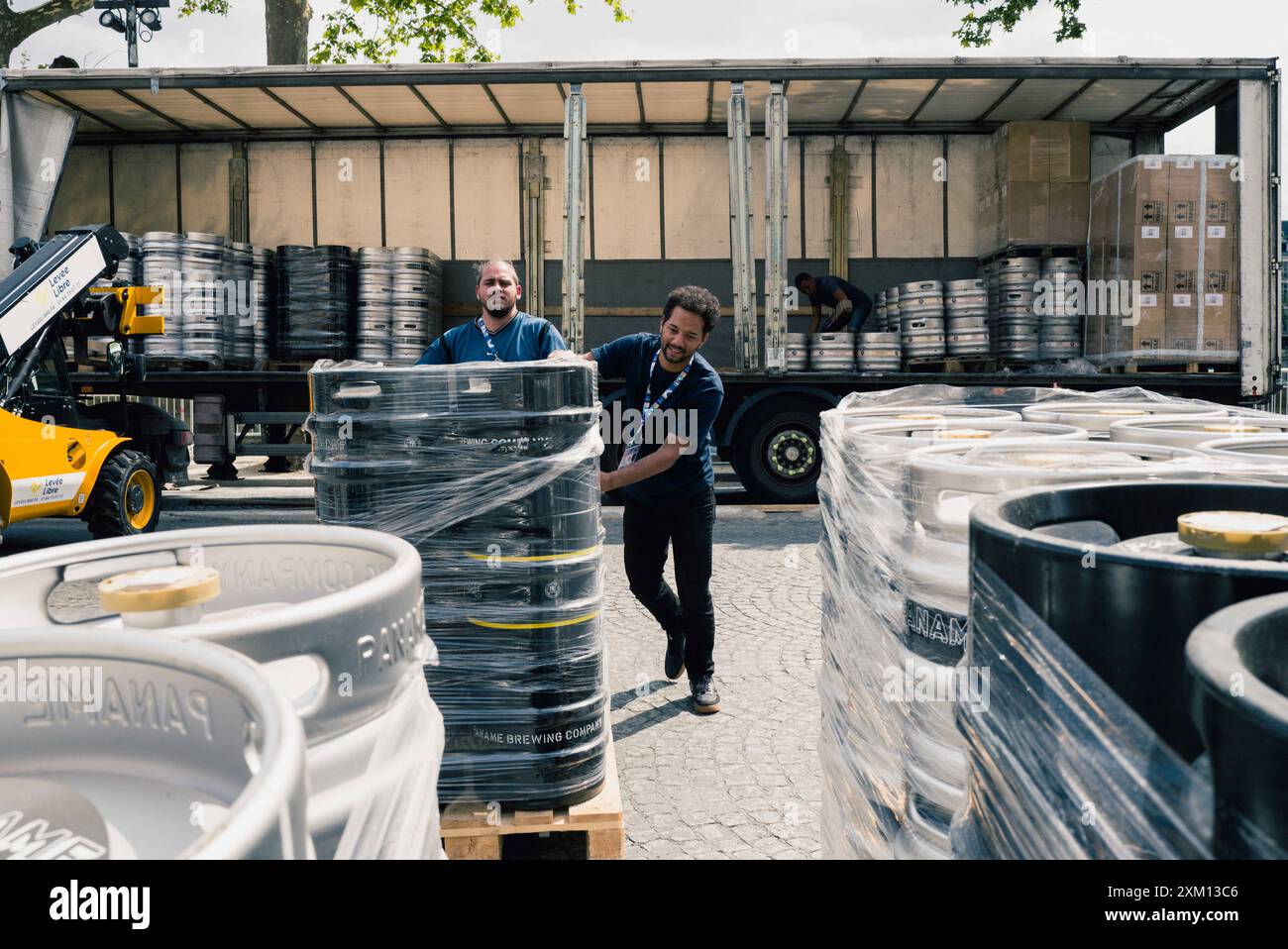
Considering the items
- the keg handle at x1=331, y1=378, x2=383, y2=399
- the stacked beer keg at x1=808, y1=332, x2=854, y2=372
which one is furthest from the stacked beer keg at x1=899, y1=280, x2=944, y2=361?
the keg handle at x1=331, y1=378, x2=383, y2=399

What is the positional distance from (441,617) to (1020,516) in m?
1.98

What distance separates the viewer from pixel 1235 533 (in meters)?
1.04

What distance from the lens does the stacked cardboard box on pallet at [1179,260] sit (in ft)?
33.4

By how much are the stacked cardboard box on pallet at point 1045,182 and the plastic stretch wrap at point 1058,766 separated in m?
11.3

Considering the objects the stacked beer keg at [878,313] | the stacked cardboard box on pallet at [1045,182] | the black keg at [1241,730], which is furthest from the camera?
the stacked beer keg at [878,313]

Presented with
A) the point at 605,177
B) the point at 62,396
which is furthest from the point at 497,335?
the point at 605,177

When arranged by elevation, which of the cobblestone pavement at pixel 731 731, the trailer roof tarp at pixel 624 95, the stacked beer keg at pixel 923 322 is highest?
the trailer roof tarp at pixel 624 95

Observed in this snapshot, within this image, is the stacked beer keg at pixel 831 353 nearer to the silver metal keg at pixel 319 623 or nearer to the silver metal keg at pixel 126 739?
the silver metal keg at pixel 319 623

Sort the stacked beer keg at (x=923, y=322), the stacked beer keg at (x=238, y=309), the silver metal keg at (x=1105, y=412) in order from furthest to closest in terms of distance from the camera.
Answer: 1. the stacked beer keg at (x=238, y=309)
2. the stacked beer keg at (x=923, y=322)
3. the silver metal keg at (x=1105, y=412)

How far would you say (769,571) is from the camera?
7.21m

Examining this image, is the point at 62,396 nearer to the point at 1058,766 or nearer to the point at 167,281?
the point at 167,281

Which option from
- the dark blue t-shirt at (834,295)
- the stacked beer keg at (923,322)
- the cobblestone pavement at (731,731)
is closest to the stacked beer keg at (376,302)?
the dark blue t-shirt at (834,295)

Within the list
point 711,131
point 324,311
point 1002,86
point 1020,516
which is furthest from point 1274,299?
point 1020,516
